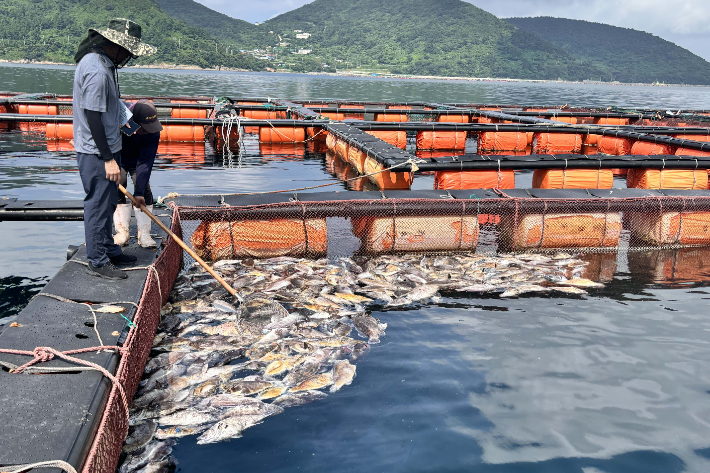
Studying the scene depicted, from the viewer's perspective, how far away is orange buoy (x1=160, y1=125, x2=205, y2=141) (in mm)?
25219

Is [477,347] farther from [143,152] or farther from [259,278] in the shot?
[143,152]

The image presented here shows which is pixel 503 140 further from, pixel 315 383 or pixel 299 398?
pixel 299 398

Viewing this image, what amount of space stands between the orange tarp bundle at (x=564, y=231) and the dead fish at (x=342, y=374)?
5.77m

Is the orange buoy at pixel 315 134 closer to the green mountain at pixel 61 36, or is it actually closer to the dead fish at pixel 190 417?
the dead fish at pixel 190 417

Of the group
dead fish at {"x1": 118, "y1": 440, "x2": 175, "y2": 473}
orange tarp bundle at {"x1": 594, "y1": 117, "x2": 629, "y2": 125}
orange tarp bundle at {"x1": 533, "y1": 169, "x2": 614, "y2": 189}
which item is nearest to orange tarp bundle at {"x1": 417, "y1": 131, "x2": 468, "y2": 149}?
orange tarp bundle at {"x1": 533, "y1": 169, "x2": 614, "y2": 189}

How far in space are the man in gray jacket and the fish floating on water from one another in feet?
4.90

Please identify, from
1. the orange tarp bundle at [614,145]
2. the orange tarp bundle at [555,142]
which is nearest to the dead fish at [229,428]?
the orange tarp bundle at [614,145]

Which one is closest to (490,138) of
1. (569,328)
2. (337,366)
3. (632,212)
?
(632,212)

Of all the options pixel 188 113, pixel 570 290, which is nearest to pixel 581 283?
pixel 570 290

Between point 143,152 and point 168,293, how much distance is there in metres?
2.10

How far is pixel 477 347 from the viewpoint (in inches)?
261

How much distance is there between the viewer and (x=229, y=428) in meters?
4.84

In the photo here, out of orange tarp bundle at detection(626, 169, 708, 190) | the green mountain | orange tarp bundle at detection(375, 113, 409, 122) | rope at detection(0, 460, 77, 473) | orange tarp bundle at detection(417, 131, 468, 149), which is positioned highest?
the green mountain

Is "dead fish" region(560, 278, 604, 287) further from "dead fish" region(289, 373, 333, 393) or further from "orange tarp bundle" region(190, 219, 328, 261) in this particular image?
"dead fish" region(289, 373, 333, 393)
